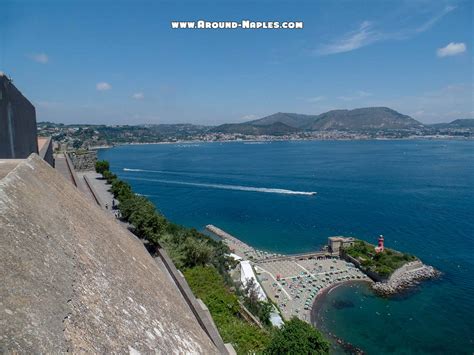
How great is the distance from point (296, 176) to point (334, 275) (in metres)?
40.6

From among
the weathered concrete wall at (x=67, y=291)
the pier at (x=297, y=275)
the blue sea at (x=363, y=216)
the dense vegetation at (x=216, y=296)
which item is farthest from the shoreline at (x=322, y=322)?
the weathered concrete wall at (x=67, y=291)

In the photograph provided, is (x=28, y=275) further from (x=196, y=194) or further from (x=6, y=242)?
(x=196, y=194)

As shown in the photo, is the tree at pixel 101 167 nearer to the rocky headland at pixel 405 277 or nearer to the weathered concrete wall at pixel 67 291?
the rocky headland at pixel 405 277

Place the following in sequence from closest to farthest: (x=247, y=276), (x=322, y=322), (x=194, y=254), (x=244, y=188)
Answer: (x=194, y=254) < (x=322, y=322) < (x=247, y=276) < (x=244, y=188)

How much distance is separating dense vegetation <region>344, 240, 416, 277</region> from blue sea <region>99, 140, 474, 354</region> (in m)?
2.29

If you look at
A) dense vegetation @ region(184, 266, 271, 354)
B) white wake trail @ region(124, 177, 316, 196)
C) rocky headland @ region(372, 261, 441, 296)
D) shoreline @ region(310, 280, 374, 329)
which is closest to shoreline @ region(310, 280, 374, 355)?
shoreline @ region(310, 280, 374, 329)

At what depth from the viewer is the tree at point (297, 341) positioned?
11.2 m

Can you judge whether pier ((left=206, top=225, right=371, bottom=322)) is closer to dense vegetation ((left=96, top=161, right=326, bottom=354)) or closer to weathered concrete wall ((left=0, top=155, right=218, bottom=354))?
dense vegetation ((left=96, top=161, right=326, bottom=354))

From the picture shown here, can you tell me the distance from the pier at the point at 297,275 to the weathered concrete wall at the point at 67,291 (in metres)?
18.5

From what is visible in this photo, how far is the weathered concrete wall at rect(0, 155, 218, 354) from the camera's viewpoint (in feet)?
9.46

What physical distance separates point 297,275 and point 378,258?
7304mm

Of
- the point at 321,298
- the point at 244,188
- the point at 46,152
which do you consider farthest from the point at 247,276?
the point at 244,188

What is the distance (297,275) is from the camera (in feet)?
90.4

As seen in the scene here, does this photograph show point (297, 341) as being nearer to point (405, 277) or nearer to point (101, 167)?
point (405, 277)
